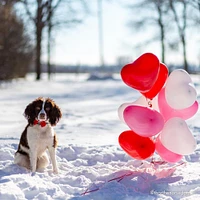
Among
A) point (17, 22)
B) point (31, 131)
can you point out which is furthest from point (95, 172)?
point (17, 22)

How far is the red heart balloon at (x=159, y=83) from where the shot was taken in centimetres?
504

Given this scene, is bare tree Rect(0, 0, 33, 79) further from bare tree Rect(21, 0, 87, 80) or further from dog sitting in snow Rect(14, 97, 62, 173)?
dog sitting in snow Rect(14, 97, 62, 173)

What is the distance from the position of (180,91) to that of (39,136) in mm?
1890

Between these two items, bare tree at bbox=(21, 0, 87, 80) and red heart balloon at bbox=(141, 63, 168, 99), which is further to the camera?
bare tree at bbox=(21, 0, 87, 80)

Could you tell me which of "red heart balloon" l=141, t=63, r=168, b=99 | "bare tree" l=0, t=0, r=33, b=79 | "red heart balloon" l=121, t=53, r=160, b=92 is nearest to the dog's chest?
"red heart balloon" l=121, t=53, r=160, b=92

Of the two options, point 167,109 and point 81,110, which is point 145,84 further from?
point 81,110

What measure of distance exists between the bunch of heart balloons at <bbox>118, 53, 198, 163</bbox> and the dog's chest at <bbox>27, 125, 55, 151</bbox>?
3.13ft

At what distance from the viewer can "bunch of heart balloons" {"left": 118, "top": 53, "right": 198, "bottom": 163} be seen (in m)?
4.66

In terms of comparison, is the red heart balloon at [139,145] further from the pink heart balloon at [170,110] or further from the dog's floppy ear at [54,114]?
the dog's floppy ear at [54,114]

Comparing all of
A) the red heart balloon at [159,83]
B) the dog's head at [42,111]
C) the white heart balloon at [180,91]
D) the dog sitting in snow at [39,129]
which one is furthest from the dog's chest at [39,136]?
the white heart balloon at [180,91]

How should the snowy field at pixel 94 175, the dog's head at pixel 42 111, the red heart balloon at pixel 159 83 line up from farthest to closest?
the red heart balloon at pixel 159 83, the dog's head at pixel 42 111, the snowy field at pixel 94 175

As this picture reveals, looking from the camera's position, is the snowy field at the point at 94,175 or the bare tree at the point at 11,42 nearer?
the snowy field at the point at 94,175

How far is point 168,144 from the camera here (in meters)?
4.73

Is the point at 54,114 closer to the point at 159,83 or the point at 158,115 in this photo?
the point at 158,115
